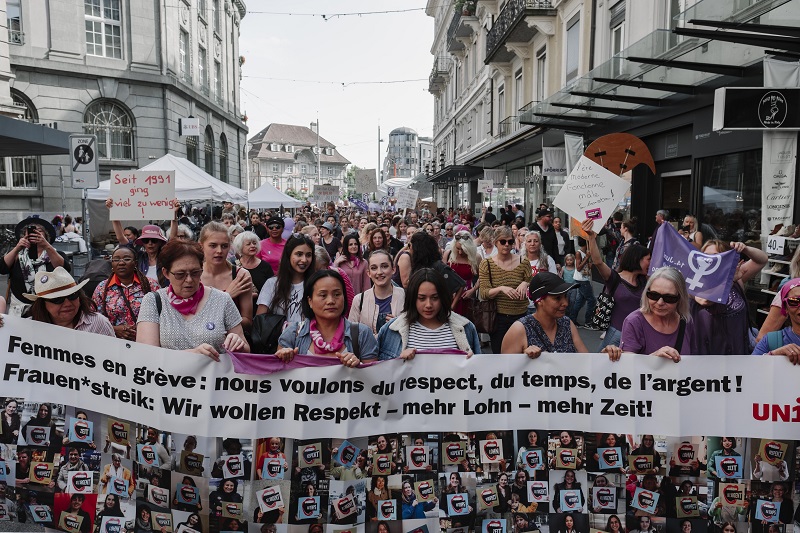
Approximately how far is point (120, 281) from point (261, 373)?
7.01 ft

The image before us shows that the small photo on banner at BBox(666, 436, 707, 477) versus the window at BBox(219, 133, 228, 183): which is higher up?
the window at BBox(219, 133, 228, 183)

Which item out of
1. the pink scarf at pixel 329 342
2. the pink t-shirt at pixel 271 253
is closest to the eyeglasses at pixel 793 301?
the pink scarf at pixel 329 342

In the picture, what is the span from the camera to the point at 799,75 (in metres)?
7.79

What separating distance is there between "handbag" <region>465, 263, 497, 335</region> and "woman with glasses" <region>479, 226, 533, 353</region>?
43 mm

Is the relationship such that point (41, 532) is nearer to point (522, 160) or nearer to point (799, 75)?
point (799, 75)

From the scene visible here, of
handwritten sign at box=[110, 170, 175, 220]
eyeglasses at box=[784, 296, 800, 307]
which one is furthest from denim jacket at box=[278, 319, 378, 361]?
handwritten sign at box=[110, 170, 175, 220]

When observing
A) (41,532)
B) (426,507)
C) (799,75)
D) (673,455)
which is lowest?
(41,532)

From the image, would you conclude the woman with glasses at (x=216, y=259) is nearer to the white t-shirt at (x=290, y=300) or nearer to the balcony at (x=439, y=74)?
the white t-shirt at (x=290, y=300)

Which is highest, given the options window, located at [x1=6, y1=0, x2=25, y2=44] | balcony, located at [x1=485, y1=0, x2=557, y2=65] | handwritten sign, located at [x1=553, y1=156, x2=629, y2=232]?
window, located at [x1=6, y1=0, x2=25, y2=44]

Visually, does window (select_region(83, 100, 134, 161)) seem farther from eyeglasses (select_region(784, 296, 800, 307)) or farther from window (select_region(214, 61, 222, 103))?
eyeglasses (select_region(784, 296, 800, 307))

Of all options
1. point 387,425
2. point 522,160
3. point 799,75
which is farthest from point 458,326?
point 522,160

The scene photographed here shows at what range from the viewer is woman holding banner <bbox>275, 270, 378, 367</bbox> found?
374 cm

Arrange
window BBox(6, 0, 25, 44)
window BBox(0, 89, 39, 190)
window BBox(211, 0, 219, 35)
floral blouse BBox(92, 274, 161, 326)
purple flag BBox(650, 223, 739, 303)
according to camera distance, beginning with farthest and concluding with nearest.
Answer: window BBox(211, 0, 219, 35) → window BBox(6, 0, 25, 44) → window BBox(0, 89, 39, 190) → floral blouse BBox(92, 274, 161, 326) → purple flag BBox(650, 223, 739, 303)

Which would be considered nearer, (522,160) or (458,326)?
(458,326)
